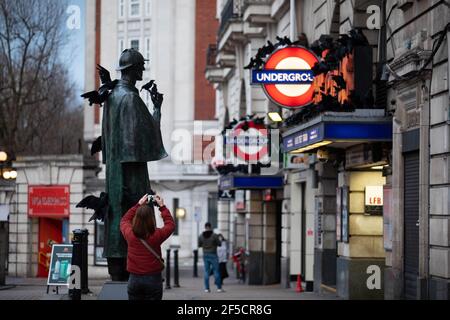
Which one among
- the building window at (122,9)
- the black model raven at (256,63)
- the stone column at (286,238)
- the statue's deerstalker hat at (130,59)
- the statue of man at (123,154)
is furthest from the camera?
the building window at (122,9)

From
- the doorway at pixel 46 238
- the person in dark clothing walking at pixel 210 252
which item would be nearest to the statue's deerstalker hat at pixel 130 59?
the person in dark clothing walking at pixel 210 252

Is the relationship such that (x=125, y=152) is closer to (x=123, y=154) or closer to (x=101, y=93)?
(x=123, y=154)

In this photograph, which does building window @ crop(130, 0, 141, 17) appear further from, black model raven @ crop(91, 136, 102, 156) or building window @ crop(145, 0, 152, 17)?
black model raven @ crop(91, 136, 102, 156)

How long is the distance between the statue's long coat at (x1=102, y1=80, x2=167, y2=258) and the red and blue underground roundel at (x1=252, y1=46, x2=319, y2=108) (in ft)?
43.0

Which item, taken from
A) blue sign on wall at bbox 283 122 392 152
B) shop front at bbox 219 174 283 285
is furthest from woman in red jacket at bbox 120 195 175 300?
shop front at bbox 219 174 283 285

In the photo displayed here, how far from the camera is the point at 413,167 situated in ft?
64.8

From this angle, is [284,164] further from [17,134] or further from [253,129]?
[17,134]

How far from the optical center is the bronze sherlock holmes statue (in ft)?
47.3

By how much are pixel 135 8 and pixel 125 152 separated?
41.4 m

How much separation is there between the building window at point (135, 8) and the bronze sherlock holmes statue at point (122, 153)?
132 feet

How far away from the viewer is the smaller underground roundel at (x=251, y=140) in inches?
1432

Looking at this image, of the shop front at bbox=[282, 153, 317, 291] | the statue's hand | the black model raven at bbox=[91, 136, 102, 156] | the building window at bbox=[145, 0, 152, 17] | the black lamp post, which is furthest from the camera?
the building window at bbox=[145, 0, 152, 17]

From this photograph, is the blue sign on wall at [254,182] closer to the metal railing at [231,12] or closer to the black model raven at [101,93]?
the metal railing at [231,12]
